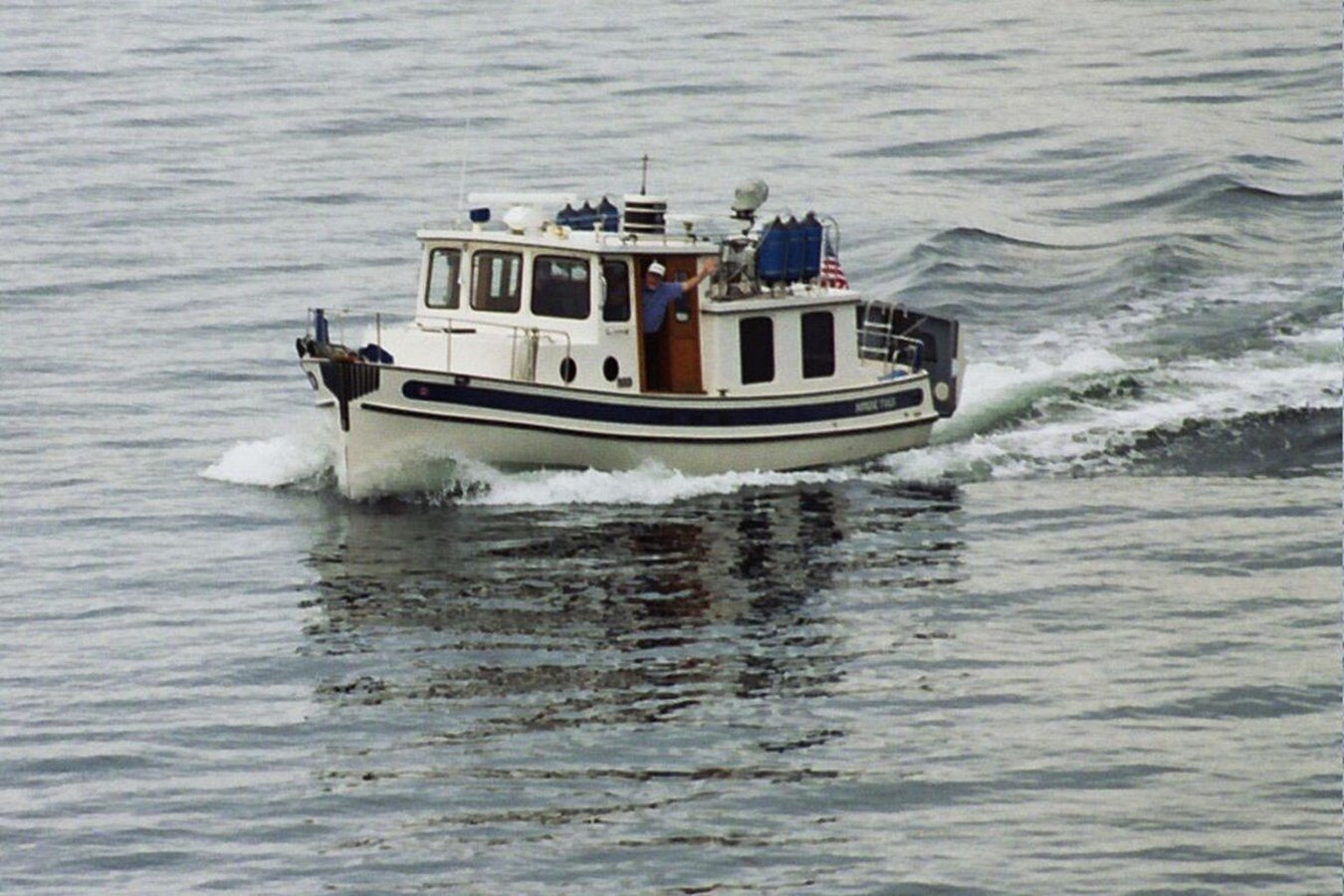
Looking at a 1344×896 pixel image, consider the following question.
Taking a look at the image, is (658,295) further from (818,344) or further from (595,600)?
(595,600)

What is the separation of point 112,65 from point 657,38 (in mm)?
15401

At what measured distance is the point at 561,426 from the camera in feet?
115

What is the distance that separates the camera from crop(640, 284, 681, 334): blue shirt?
3594 centimetres

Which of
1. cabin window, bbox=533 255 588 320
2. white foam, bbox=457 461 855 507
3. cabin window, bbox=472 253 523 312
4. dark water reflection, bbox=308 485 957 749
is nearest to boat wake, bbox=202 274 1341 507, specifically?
white foam, bbox=457 461 855 507

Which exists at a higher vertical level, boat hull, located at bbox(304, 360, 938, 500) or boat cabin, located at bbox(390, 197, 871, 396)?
boat cabin, located at bbox(390, 197, 871, 396)

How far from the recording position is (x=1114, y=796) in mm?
24234

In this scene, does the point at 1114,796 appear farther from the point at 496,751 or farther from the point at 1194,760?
the point at 496,751

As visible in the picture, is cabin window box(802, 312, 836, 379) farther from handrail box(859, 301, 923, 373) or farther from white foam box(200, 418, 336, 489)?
white foam box(200, 418, 336, 489)

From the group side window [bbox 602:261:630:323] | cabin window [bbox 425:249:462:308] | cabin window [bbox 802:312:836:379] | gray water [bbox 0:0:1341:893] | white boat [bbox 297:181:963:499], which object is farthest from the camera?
cabin window [bbox 802:312:836:379]

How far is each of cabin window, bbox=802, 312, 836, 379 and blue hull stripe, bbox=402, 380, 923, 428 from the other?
2.24 ft

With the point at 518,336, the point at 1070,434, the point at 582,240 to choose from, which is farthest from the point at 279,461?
the point at 1070,434

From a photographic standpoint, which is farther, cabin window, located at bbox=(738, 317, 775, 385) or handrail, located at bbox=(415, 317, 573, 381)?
cabin window, located at bbox=(738, 317, 775, 385)

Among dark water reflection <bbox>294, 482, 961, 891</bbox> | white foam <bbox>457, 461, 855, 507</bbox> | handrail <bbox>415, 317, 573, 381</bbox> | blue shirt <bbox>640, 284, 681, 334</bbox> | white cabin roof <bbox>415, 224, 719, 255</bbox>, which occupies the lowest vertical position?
dark water reflection <bbox>294, 482, 961, 891</bbox>

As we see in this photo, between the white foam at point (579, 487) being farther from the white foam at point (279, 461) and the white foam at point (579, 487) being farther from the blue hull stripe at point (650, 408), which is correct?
the white foam at point (279, 461)
